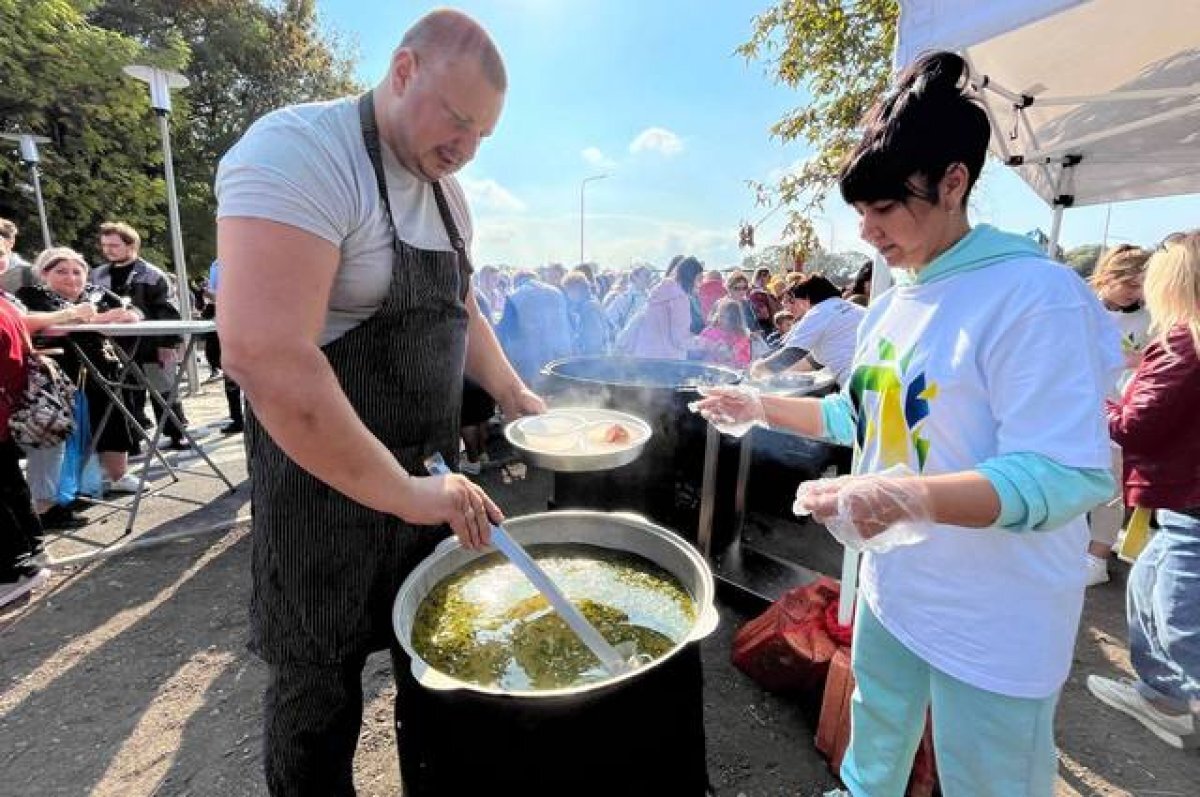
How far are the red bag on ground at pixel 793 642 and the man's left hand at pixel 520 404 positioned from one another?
164 cm

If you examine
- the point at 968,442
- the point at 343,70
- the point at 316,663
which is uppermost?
the point at 343,70

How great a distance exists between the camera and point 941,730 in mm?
1421

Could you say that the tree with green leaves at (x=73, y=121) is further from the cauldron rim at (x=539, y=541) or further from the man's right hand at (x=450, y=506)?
the man's right hand at (x=450, y=506)

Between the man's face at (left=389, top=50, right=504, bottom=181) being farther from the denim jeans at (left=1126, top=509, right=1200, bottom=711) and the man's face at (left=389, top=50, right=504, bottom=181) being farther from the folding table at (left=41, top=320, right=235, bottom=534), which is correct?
the denim jeans at (left=1126, top=509, right=1200, bottom=711)

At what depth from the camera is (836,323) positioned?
4.20 meters

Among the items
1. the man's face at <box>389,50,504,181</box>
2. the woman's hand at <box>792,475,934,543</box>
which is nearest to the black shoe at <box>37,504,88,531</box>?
the man's face at <box>389,50,504,181</box>

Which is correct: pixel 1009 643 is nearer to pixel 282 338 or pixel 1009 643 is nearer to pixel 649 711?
pixel 649 711

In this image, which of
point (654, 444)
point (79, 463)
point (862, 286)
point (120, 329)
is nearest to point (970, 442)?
point (654, 444)

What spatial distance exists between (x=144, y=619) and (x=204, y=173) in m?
20.4

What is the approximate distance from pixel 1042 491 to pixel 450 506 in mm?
1140

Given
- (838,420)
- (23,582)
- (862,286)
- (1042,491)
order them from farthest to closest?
(862,286)
(23,582)
(838,420)
(1042,491)

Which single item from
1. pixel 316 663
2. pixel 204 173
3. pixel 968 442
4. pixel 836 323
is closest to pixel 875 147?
pixel 968 442

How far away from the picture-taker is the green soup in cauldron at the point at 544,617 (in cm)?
138

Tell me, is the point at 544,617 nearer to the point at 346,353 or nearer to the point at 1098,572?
the point at 346,353
